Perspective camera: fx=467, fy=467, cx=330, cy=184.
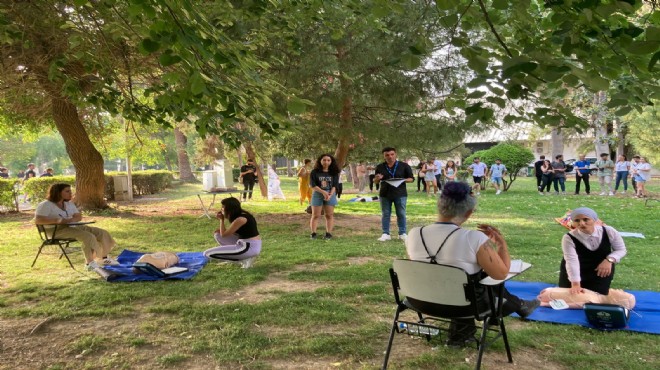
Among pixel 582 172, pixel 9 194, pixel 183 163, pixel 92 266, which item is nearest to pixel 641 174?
pixel 582 172

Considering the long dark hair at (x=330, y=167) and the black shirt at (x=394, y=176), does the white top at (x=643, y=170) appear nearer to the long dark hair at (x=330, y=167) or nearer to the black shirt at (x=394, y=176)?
the black shirt at (x=394, y=176)

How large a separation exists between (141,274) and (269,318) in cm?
242

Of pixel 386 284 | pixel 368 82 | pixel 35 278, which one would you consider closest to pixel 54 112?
pixel 35 278

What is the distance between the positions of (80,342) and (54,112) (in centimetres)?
1047

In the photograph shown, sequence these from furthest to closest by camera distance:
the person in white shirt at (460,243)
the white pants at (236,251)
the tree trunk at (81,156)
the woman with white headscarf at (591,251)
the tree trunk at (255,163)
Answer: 1. the tree trunk at (255,163)
2. the tree trunk at (81,156)
3. the white pants at (236,251)
4. the woman with white headscarf at (591,251)
5. the person in white shirt at (460,243)

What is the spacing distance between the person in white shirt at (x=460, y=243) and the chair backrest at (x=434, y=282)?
0.19m

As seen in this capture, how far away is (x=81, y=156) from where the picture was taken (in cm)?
1277

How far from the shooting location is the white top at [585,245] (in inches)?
165

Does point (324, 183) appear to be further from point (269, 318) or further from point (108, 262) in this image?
point (269, 318)

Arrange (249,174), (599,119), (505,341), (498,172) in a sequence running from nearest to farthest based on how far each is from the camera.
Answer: (505,341)
(249,174)
(498,172)
(599,119)

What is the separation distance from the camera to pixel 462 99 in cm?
305

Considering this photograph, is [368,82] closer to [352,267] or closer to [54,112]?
[352,267]

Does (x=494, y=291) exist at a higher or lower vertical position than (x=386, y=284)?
higher

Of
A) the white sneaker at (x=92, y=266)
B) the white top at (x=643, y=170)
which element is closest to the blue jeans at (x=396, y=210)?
the white sneaker at (x=92, y=266)
